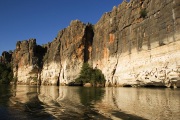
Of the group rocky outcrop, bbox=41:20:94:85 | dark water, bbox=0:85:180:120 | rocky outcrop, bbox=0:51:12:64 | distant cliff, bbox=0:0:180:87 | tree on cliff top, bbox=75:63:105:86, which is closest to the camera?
dark water, bbox=0:85:180:120

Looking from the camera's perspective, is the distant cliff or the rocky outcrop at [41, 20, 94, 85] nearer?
the distant cliff

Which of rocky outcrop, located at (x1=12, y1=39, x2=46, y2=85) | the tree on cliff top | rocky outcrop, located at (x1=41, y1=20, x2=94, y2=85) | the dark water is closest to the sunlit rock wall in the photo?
the tree on cliff top

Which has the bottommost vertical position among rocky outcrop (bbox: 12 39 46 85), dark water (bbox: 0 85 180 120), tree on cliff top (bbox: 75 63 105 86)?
dark water (bbox: 0 85 180 120)

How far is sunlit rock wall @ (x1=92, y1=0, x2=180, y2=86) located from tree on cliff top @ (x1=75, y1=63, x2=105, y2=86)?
5.68 ft

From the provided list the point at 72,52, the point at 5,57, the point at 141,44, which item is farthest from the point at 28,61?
the point at 141,44

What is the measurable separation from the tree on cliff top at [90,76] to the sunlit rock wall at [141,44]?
1731 millimetres

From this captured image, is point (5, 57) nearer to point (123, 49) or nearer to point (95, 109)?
point (123, 49)

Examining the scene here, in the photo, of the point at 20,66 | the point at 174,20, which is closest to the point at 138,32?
the point at 174,20

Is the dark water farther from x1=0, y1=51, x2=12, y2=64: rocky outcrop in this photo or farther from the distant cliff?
x1=0, y1=51, x2=12, y2=64: rocky outcrop

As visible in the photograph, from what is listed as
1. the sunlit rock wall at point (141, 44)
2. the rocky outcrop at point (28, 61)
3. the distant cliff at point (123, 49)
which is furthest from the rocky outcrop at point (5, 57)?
the sunlit rock wall at point (141, 44)

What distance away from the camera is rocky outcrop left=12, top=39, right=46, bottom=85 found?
92062 mm

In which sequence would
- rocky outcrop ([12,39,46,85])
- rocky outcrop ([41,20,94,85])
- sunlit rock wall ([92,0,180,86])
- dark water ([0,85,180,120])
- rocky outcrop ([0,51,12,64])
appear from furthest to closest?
rocky outcrop ([0,51,12,64]) → rocky outcrop ([12,39,46,85]) → rocky outcrop ([41,20,94,85]) → sunlit rock wall ([92,0,180,86]) → dark water ([0,85,180,120])

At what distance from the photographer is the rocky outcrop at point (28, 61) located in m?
92.1

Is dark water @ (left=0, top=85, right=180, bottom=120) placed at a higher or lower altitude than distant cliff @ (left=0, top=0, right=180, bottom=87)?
lower
